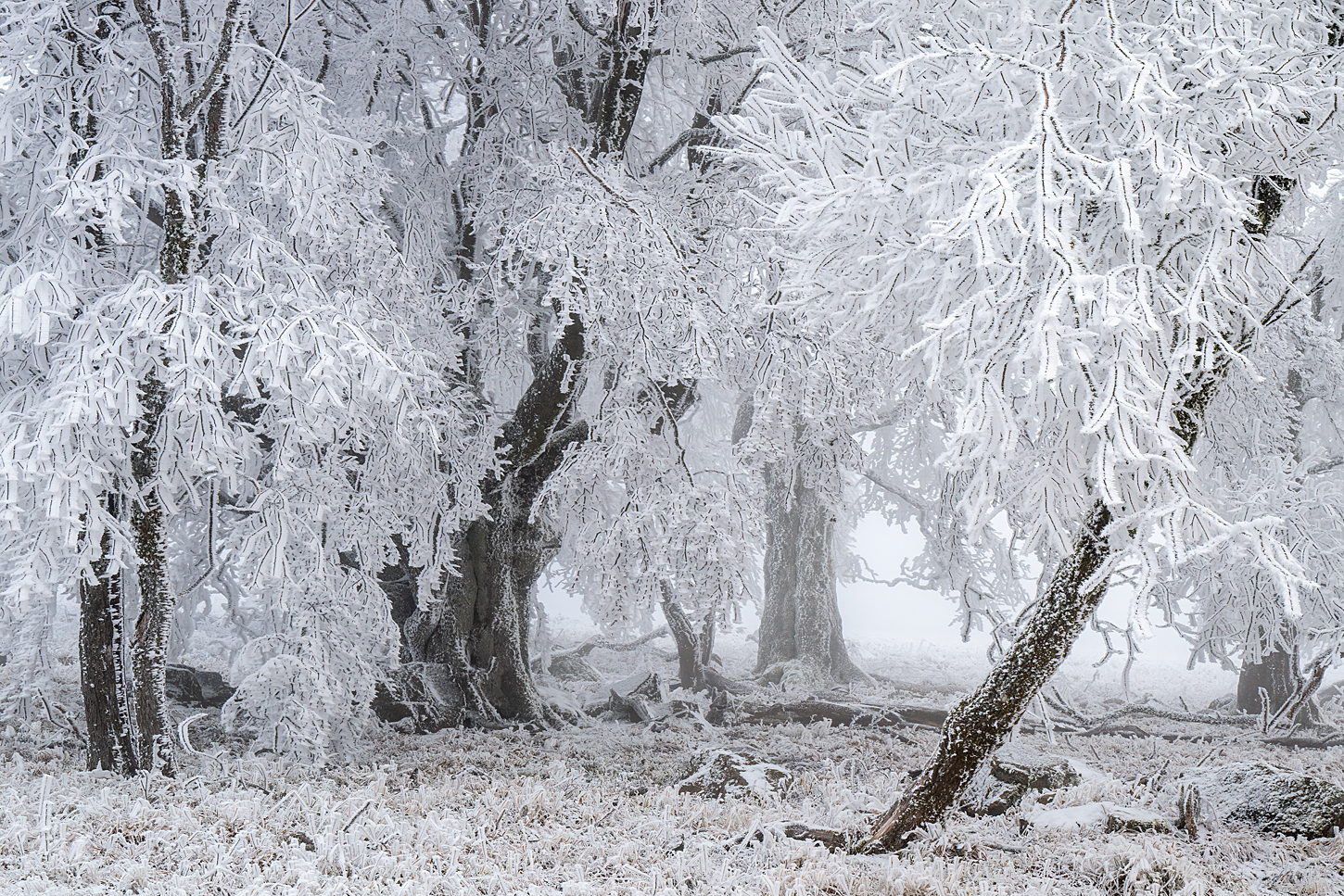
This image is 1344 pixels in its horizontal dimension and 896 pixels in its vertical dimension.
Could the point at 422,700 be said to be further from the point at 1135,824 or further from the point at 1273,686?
the point at 1273,686

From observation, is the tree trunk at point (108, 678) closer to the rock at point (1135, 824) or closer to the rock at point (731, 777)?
the rock at point (731, 777)

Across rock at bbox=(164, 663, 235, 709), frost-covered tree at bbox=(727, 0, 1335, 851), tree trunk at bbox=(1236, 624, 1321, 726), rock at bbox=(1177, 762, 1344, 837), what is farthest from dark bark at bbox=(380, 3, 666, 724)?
tree trunk at bbox=(1236, 624, 1321, 726)

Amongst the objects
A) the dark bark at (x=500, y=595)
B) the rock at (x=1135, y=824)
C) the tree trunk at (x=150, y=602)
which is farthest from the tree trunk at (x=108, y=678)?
the rock at (x=1135, y=824)

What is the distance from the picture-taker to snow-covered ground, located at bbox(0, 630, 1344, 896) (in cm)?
456

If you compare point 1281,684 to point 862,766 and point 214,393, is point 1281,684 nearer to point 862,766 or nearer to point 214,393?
point 862,766

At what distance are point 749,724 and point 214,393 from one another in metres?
7.94

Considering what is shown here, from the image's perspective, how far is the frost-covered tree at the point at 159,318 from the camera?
575 cm

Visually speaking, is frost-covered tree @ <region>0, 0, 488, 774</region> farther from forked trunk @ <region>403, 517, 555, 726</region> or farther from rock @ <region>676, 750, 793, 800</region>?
rock @ <region>676, 750, 793, 800</region>

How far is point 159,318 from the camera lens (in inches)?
228

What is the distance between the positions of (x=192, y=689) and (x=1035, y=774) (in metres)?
8.74

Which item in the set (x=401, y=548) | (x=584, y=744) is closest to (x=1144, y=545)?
(x=584, y=744)

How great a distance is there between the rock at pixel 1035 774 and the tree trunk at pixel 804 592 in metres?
7.83

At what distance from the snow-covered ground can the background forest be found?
0.78ft

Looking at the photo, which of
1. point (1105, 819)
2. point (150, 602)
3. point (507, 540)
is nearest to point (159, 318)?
point (150, 602)
